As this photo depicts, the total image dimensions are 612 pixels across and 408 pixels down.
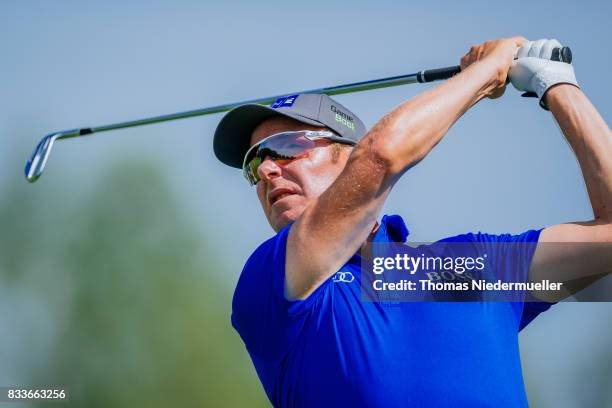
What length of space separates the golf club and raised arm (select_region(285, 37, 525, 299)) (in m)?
0.76

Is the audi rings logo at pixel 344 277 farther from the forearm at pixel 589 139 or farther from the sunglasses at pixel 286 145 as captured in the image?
the forearm at pixel 589 139

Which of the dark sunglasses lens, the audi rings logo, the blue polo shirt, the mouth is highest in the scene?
the dark sunglasses lens

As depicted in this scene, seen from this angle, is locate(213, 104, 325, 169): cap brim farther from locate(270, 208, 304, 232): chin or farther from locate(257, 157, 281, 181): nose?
locate(270, 208, 304, 232): chin

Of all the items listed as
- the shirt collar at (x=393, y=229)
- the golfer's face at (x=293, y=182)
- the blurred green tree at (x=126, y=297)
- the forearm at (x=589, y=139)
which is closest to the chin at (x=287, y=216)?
the golfer's face at (x=293, y=182)

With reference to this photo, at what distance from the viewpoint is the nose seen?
4492 mm

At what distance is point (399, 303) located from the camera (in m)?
3.80

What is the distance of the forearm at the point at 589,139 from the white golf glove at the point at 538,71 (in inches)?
1.5

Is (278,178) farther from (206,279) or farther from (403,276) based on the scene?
(206,279)

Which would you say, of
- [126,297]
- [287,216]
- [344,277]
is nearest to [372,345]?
[344,277]

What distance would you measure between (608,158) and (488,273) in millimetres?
635

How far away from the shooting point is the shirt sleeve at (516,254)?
13.1 feet

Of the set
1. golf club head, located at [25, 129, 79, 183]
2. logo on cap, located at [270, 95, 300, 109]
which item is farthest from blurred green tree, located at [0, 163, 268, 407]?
logo on cap, located at [270, 95, 300, 109]

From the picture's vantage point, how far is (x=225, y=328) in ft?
51.4

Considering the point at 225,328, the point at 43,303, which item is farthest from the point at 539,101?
the point at 43,303
